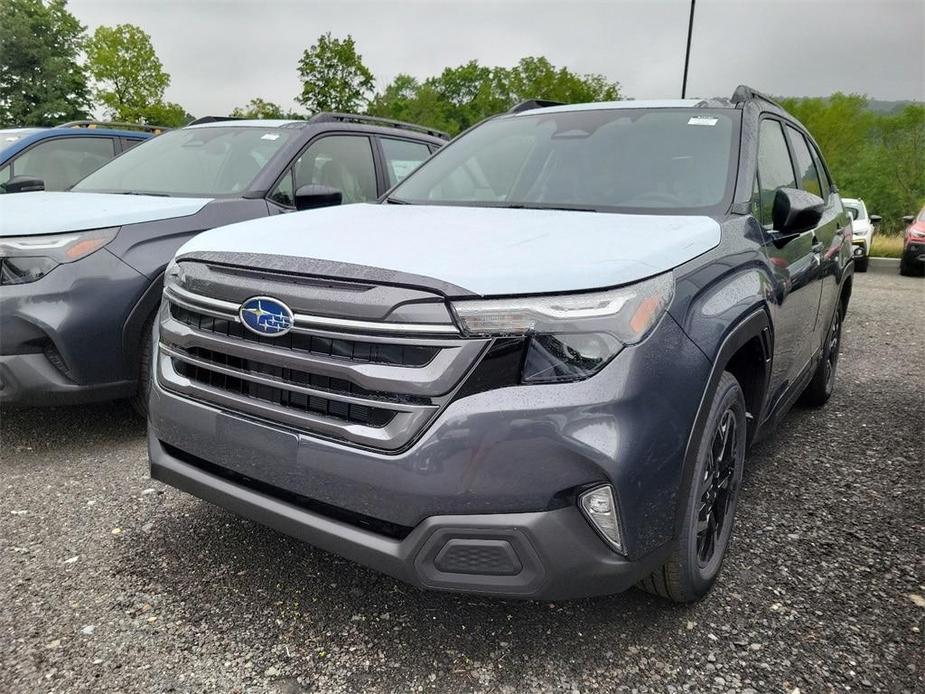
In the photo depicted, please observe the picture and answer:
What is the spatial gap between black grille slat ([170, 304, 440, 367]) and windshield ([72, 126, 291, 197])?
2.40 metres

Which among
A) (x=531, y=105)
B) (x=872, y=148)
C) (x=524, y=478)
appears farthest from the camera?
(x=872, y=148)

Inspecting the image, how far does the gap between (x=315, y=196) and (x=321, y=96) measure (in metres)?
33.7

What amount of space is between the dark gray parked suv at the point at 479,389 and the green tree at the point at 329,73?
114 ft

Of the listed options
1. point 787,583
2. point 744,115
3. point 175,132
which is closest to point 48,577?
point 787,583

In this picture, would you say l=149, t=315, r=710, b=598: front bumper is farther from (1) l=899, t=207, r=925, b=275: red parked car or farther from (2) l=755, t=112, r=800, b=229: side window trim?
(1) l=899, t=207, r=925, b=275: red parked car

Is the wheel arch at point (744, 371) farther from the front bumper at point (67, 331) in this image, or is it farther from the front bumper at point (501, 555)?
the front bumper at point (67, 331)

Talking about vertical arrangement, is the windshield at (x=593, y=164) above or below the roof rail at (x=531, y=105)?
below

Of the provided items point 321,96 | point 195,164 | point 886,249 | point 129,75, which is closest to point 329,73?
point 321,96

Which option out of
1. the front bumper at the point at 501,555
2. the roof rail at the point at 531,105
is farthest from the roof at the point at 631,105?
the front bumper at the point at 501,555

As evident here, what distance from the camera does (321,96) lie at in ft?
115

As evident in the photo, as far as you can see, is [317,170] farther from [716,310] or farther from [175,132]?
[716,310]

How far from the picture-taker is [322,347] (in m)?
1.96

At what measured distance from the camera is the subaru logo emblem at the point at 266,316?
200 cm

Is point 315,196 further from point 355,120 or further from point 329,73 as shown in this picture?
point 329,73
